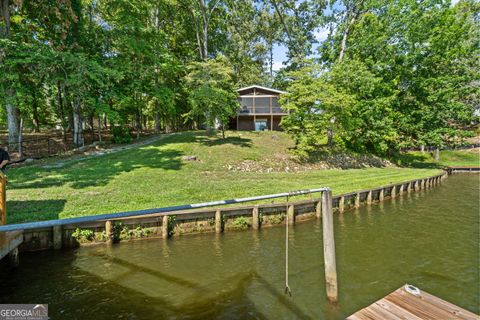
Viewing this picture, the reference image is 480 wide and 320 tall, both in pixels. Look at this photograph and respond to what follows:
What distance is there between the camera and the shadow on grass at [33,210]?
28.3 feet

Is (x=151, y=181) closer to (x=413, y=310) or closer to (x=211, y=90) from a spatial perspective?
(x=211, y=90)

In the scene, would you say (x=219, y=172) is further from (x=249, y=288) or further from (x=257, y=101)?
(x=257, y=101)

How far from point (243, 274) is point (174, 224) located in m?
3.88

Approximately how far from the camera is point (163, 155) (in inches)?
797

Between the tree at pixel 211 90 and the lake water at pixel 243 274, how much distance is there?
14539 millimetres

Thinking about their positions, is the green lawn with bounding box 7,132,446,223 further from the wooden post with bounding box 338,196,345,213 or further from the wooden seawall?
the wooden post with bounding box 338,196,345,213

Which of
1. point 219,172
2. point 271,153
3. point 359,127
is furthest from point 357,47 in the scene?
point 219,172

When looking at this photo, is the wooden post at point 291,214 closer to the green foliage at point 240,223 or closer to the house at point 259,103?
the green foliage at point 240,223

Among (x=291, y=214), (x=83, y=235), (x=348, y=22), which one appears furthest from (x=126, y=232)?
(x=348, y=22)

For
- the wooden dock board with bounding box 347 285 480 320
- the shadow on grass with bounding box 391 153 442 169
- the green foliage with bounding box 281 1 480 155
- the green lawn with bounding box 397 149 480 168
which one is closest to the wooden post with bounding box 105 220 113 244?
the wooden dock board with bounding box 347 285 480 320

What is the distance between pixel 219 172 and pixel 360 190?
9.13 meters

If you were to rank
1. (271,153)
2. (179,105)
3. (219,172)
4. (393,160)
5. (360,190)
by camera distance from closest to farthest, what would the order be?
(360,190)
(219,172)
(271,153)
(393,160)
(179,105)

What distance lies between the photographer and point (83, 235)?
8812mm

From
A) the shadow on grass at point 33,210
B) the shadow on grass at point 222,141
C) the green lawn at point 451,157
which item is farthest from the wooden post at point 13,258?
the green lawn at point 451,157
